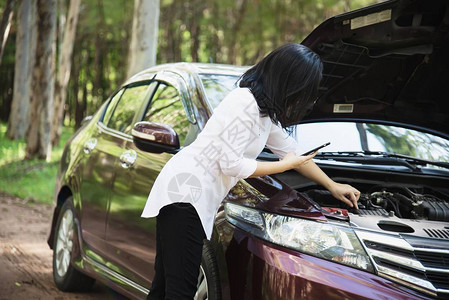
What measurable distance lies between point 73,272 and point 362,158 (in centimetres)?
252

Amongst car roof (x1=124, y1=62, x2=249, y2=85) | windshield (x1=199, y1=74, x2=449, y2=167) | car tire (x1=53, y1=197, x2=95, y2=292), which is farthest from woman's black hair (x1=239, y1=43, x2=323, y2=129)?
car tire (x1=53, y1=197, x2=95, y2=292)

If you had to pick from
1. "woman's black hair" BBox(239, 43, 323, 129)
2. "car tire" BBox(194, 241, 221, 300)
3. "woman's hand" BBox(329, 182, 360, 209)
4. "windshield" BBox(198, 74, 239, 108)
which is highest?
"woman's black hair" BBox(239, 43, 323, 129)

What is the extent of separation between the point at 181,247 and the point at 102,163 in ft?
6.51

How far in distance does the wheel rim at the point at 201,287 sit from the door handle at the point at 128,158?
120 centimetres

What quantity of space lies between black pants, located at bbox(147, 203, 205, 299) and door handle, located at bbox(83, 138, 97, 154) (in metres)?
2.23

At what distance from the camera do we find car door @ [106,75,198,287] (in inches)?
167

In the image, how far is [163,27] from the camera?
2961 centimetres

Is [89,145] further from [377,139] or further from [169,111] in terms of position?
[377,139]

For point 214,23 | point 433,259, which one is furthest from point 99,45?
point 433,259

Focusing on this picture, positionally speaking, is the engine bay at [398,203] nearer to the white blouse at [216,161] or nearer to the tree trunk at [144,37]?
the white blouse at [216,161]

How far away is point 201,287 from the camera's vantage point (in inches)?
143

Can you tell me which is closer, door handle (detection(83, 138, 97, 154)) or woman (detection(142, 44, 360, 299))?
woman (detection(142, 44, 360, 299))

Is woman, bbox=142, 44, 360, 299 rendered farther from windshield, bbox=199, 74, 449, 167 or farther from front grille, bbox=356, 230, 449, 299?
windshield, bbox=199, 74, 449, 167

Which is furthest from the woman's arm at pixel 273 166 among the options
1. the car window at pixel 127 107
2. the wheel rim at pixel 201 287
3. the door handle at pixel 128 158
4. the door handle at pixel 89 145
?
the door handle at pixel 89 145
